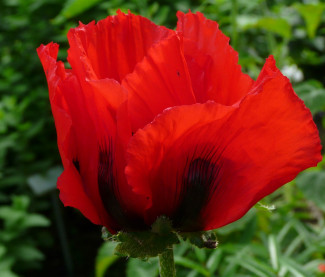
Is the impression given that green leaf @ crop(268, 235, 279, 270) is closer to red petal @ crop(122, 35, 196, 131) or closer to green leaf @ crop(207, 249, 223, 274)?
green leaf @ crop(207, 249, 223, 274)

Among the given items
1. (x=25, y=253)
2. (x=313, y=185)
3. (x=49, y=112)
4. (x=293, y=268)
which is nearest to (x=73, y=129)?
(x=293, y=268)

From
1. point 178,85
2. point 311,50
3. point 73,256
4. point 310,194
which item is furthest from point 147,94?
point 73,256

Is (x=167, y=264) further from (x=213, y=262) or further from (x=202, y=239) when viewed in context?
(x=213, y=262)

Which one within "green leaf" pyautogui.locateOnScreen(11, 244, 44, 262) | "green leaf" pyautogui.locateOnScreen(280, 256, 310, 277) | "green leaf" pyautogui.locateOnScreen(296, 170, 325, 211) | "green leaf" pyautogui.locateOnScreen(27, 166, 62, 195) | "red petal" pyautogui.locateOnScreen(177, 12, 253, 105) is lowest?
"green leaf" pyautogui.locateOnScreen(11, 244, 44, 262)

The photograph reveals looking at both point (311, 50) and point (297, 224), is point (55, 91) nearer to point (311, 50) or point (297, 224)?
point (297, 224)

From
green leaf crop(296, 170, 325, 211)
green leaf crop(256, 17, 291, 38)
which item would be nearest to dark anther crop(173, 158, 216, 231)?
green leaf crop(296, 170, 325, 211)
